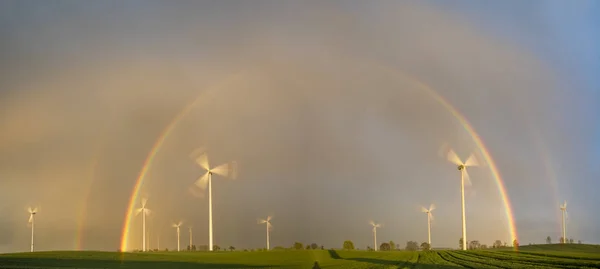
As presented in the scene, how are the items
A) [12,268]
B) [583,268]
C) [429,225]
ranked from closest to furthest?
1. [583,268]
2. [12,268]
3. [429,225]

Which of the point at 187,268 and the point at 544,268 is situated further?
the point at 187,268

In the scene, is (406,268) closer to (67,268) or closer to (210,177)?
(67,268)

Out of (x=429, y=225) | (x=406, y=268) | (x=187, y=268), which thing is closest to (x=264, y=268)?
(x=187, y=268)

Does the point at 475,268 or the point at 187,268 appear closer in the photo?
the point at 475,268

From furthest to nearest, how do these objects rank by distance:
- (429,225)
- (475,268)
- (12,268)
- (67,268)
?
(429,225)
(67,268)
(12,268)
(475,268)

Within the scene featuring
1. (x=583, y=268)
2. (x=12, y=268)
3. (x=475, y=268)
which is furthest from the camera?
(x=12, y=268)

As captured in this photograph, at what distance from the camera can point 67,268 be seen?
262ft

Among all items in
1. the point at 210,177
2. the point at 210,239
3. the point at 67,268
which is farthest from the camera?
the point at 210,177

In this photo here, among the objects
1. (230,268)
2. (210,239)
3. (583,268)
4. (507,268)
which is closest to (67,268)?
(230,268)

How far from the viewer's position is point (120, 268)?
80250 mm

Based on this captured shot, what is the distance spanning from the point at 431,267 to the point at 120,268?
41.5 metres

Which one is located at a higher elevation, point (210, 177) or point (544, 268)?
point (210, 177)

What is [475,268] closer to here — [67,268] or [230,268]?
[230,268]

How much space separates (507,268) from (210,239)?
214 feet
